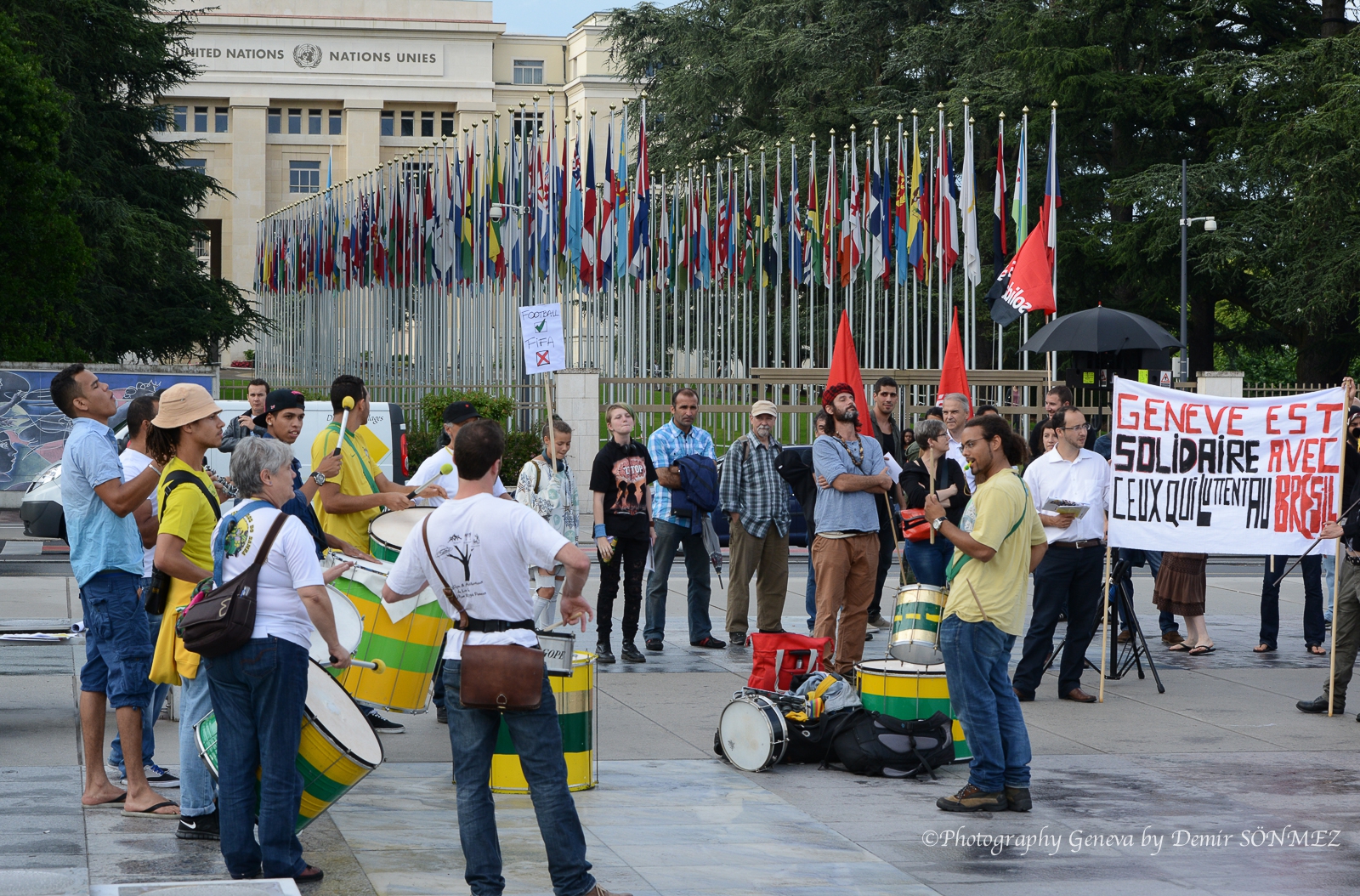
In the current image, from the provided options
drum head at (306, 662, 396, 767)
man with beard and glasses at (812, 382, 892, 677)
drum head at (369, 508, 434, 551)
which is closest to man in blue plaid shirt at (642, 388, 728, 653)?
man with beard and glasses at (812, 382, 892, 677)

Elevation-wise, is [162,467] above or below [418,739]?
above

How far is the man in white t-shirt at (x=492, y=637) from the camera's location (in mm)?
5273

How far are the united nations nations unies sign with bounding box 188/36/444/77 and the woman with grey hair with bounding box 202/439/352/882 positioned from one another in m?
84.0

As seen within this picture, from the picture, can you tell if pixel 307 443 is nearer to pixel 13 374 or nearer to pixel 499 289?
pixel 13 374

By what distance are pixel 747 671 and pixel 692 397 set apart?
2.62m

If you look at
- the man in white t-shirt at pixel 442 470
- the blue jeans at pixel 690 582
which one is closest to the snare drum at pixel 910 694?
the man in white t-shirt at pixel 442 470

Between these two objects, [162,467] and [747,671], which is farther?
[747,671]

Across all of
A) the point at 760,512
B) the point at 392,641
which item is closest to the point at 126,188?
the point at 760,512

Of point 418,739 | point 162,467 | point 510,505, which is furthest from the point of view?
point 418,739

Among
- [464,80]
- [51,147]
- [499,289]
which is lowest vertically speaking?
[499,289]

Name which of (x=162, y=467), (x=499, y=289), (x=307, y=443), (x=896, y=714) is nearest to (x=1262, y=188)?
(x=499, y=289)

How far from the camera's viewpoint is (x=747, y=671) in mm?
10883

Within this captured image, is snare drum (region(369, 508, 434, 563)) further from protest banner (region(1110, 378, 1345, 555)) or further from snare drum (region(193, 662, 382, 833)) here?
protest banner (region(1110, 378, 1345, 555))

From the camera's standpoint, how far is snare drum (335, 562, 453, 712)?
738 cm
